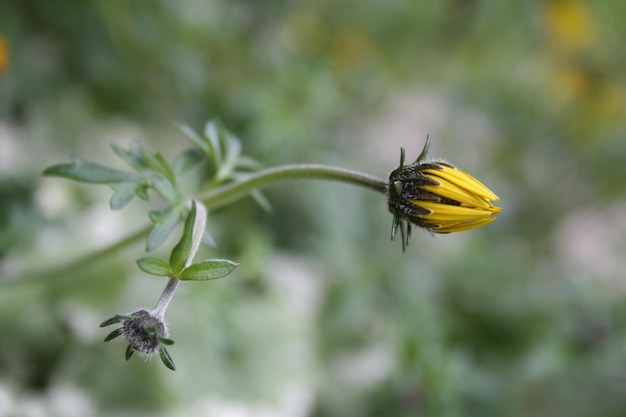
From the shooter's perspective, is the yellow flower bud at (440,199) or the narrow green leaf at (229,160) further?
the narrow green leaf at (229,160)

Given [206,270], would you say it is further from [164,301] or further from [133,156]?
[133,156]

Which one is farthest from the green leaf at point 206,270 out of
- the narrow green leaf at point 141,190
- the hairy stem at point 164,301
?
the narrow green leaf at point 141,190

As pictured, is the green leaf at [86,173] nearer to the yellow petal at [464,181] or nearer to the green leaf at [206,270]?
the green leaf at [206,270]

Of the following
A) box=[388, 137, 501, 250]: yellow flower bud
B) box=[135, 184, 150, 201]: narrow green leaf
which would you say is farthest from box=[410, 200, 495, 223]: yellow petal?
box=[135, 184, 150, 201]: narrow green leaf

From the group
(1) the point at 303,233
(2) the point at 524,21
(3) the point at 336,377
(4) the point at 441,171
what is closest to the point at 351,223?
(1) the point at 303,233

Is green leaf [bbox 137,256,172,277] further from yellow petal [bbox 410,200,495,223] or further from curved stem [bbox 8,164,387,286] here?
yellow petal [bbox 410,200,495,223]

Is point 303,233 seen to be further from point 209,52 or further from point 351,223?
point 209,52
